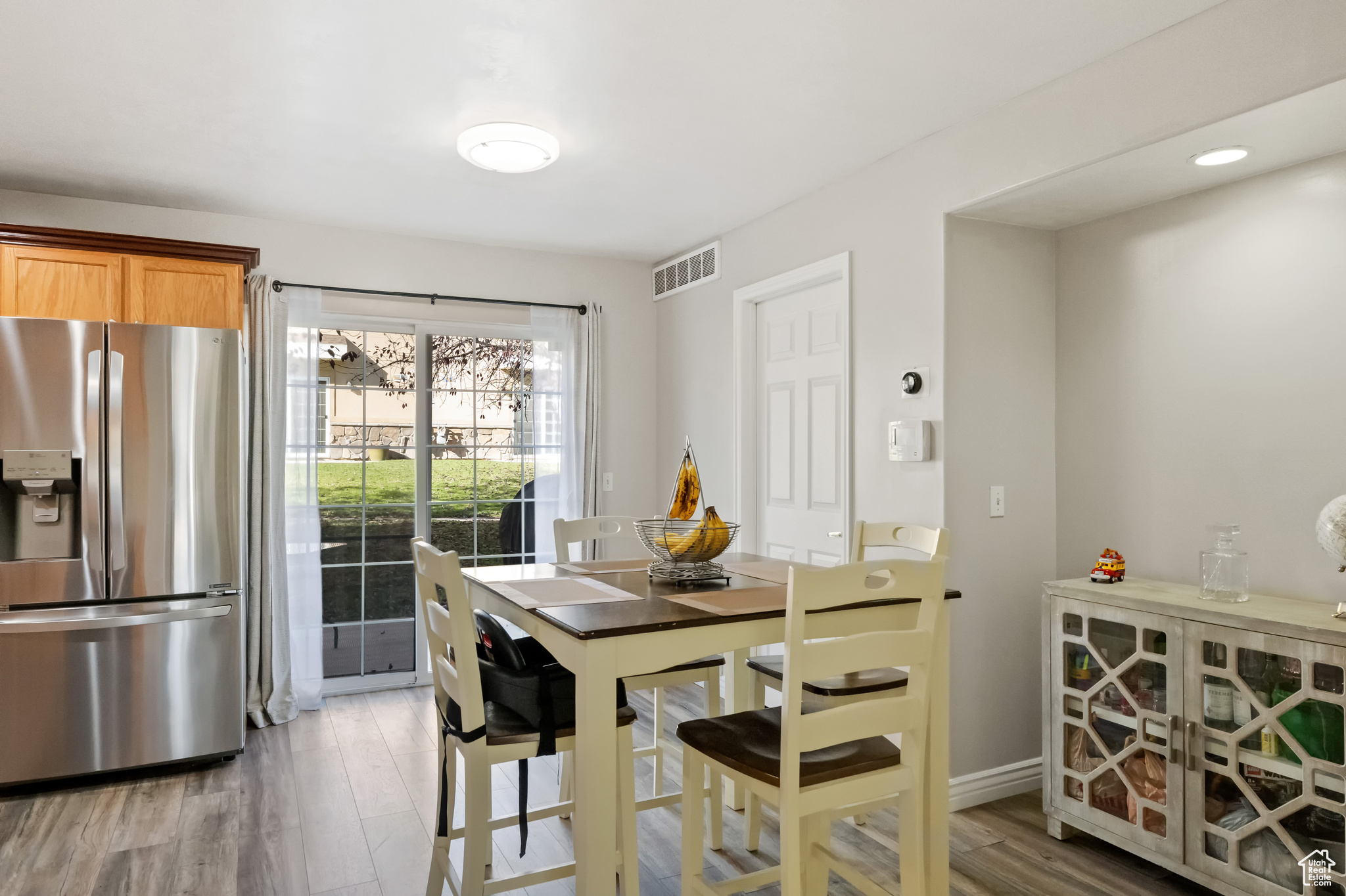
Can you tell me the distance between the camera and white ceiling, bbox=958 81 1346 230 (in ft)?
7.19

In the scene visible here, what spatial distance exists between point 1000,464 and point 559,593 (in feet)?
6.08

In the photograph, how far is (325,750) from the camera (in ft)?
12.0

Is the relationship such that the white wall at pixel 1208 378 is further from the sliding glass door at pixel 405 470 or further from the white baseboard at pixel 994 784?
the sliding glass door at pixel 405 470

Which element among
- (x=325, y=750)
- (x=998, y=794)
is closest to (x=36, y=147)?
(x=325, y=750)

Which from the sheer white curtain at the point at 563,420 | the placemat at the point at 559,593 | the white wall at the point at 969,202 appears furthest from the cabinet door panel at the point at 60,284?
the white wall at the point at 969,202

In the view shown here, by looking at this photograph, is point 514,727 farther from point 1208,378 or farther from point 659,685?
point 1208,378

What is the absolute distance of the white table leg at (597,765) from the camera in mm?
1791

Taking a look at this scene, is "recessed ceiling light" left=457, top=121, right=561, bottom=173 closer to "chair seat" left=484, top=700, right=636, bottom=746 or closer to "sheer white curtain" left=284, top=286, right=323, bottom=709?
"sheer white curtain" left=284, top=286, right=323, bottom=709

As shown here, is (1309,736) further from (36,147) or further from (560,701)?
(36,147)

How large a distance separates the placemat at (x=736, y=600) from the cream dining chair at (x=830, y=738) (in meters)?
0.11

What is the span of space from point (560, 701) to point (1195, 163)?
248cm

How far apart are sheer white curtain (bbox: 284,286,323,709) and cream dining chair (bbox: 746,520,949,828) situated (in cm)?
258

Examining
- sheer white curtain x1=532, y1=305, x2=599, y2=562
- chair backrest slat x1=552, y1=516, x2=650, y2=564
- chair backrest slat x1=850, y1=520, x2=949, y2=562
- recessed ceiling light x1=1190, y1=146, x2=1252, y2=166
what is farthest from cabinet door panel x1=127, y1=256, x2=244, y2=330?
recessed ceiling light x1=1190, y1=146, x2=1252, y2=166

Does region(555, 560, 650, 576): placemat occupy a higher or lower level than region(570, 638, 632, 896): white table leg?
higher
